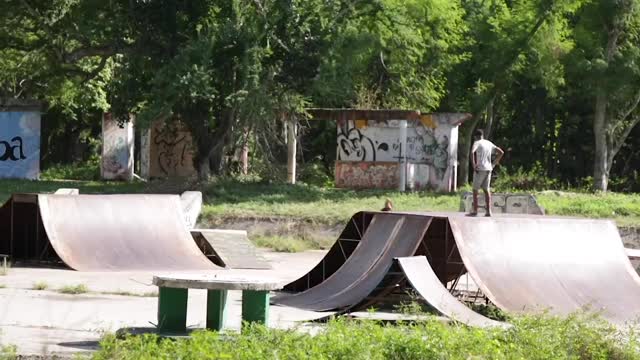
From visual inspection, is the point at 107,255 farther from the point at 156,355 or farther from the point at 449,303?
the point at 156,355

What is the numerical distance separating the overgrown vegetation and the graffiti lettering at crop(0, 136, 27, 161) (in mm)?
31429

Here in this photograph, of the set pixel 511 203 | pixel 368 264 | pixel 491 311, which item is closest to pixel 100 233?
pixel 368 264

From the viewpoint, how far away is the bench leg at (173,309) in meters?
12.4

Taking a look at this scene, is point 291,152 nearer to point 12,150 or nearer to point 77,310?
point 12,150

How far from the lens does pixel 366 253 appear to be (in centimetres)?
1698

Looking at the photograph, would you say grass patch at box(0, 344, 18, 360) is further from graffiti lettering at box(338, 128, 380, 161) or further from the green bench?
graffiti lettering at box(338, 128, 380, 161)

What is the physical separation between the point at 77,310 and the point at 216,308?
311 cm

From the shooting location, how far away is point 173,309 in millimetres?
12398

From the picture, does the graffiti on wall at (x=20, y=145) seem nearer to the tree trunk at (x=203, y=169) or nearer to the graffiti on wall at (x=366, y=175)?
the tree trunk at (x=203, y=169)

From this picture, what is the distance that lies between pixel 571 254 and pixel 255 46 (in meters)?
17.4

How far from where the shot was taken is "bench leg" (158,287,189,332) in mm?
12355

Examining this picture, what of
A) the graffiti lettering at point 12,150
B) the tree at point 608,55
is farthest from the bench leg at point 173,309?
the graffiti lettering at point 12,150

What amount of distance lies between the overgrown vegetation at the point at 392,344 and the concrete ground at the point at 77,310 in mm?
1780

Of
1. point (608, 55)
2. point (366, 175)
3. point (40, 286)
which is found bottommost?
point (40, 286)
